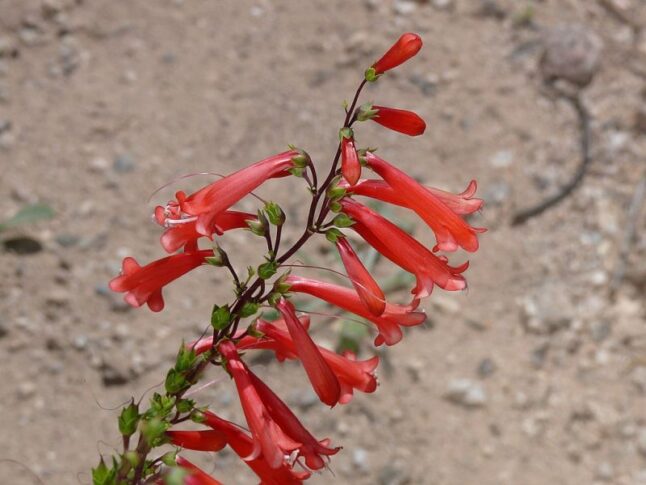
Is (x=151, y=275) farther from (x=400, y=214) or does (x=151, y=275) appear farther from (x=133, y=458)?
(x=400, y=214)

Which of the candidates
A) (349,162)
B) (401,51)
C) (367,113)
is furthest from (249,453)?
(401,51)

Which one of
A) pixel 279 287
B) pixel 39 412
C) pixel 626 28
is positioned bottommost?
pixel 39 412

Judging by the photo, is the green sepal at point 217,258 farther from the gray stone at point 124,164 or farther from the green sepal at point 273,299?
the gray stone at point 124,164

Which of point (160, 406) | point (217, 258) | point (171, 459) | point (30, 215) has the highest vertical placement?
point (217, 258)

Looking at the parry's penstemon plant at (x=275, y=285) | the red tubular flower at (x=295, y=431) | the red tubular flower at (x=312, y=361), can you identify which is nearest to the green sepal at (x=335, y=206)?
the parry's penstemon plant at (x=275, y=285)

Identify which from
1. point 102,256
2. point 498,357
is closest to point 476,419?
point 498,357

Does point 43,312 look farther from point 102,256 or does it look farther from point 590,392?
point 590,392

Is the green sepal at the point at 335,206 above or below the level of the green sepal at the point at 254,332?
above
